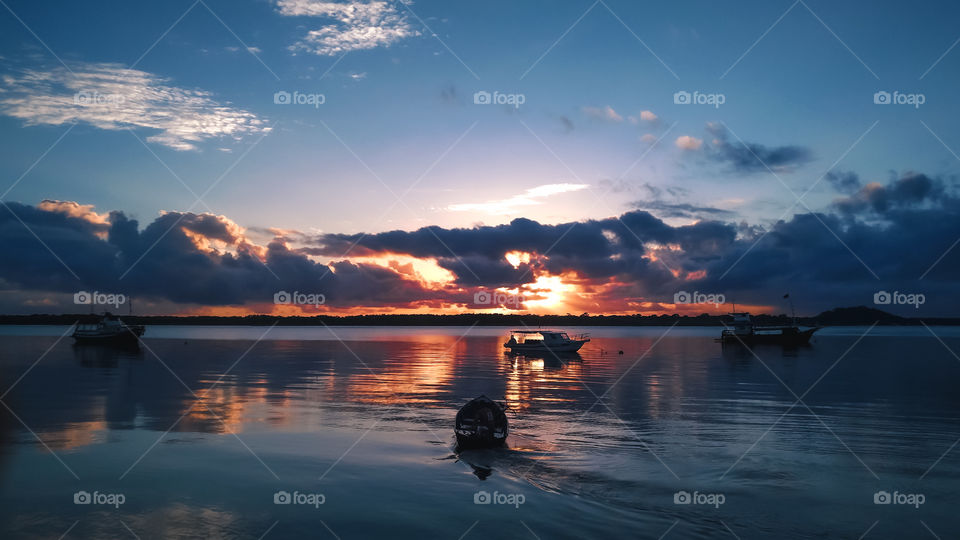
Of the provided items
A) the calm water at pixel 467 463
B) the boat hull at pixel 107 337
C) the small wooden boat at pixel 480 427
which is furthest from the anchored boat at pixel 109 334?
the small wooden boat at pixel 480 427

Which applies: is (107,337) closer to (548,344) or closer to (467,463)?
(548,344)

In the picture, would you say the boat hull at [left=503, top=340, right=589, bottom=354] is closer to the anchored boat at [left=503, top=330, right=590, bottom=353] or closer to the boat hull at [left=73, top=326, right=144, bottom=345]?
the anchored boat at [left=503, top=330, right=590, bottom=353]

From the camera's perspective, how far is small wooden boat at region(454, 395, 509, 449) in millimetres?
28984

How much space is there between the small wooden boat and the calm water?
2.93 feet

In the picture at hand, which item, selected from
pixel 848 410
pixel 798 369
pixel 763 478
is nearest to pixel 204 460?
pixel 763 478

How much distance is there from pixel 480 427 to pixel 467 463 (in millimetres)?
2978

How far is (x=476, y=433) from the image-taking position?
94.9ft

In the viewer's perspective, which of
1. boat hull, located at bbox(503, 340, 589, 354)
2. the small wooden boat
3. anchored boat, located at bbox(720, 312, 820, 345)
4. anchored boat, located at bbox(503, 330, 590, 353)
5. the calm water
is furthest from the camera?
anchored boat, located at bbox(720, 312, 820, 345)

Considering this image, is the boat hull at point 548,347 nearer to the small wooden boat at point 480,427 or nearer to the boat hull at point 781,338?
the boat hull at point 781,338

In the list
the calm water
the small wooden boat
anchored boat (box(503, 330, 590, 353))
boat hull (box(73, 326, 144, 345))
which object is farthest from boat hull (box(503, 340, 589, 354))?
Result: boat hull (box(73, 326, 144, 345))

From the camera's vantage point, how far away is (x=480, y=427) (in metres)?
28.9

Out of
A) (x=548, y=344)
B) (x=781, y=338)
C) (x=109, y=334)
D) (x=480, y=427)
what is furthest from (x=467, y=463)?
(x=781, y=338)

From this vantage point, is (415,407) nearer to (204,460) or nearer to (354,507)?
(204,460)

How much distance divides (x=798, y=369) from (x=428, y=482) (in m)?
68.3
